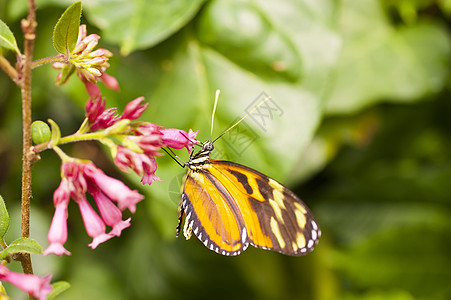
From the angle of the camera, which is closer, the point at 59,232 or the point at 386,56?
the point at 59,232

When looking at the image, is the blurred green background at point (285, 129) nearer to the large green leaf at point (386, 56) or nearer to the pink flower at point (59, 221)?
the large green leaf at point (386, 56)

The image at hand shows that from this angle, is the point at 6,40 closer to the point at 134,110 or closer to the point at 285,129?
the point at 134,110

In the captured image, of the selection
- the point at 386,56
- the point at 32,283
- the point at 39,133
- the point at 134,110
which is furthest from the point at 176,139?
the point at 386,56

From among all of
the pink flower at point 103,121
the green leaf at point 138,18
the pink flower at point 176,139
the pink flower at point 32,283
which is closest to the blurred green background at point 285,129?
the green leaf at point 138,18

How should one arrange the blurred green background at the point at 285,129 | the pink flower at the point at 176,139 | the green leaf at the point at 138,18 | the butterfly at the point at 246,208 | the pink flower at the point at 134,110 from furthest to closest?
the blurred green background at the point at 285,129 → the green leaf at the point at 138,18 → the butterfly at the point at 246,208 → the pink flower at the point at 176,139 → the pink flower at the point at 134,110

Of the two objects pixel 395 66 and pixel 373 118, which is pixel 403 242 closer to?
pixel 373 118

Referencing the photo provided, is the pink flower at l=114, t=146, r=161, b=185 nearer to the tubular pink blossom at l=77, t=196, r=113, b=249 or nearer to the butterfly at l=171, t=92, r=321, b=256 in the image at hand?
the tubular pink blossom at l=77, t=196, r=113, b=249
